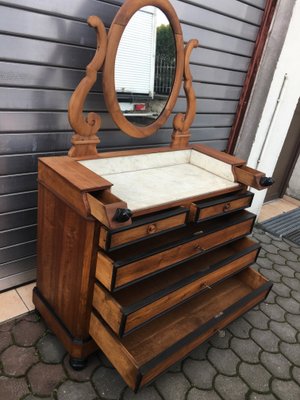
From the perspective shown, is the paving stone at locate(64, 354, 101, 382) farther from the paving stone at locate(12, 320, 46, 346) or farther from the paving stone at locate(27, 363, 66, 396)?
the paving stone at locate(12, 320, 46, 346)

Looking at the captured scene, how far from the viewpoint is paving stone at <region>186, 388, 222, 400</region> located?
67.2 inches

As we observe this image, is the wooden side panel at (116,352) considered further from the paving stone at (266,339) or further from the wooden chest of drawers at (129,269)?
the paving stone at (266,339)

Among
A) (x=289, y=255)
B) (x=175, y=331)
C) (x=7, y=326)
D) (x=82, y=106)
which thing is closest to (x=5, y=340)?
(x=7, y=326)

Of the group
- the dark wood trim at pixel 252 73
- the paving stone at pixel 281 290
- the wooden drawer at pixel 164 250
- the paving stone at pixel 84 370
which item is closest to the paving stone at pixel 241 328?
the paving stone at pixel 281 290

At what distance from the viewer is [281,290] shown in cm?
269

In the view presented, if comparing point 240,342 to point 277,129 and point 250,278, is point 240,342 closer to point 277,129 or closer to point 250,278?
point 250,278

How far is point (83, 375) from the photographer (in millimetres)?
1733

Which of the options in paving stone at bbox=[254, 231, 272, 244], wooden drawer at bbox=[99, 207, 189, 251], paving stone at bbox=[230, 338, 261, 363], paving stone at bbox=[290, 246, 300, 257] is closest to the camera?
wooden drawer at bbox=[99, 207, 189, 251]

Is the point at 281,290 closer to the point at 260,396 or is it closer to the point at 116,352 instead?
the point at 260,396

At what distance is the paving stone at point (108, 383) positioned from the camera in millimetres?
1660

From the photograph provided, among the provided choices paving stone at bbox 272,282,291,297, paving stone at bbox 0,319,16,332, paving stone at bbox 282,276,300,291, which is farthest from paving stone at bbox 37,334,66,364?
paving stone at bbox 282,276,300,291

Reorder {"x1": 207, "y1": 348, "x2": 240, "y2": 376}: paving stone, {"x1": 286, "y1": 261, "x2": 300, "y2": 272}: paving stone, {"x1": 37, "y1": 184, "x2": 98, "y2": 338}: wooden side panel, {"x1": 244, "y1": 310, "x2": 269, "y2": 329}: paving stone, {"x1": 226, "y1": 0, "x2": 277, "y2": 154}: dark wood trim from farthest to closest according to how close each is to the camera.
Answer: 1. {"x1": 286, "y1": 261, "x2": 300, "y2": 272}: paving stone
2. {"x1": 226, "y1": 0, "x2": 277, "y2": 154}: dark wood trim
3. {"x1": 244, "y1": 310, "x2": 269, "y2": 329}: paving stone
4. {"x1": 207, "y1": 348, "x2": 240, "y2": 376}: paving stone
5. {"x1": 37, "y1": 184, "x2": 98, "y2": 338}: wooden side panel

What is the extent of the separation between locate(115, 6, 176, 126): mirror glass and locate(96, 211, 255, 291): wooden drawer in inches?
29.0

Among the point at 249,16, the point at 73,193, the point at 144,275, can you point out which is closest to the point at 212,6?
the point at 249,16
